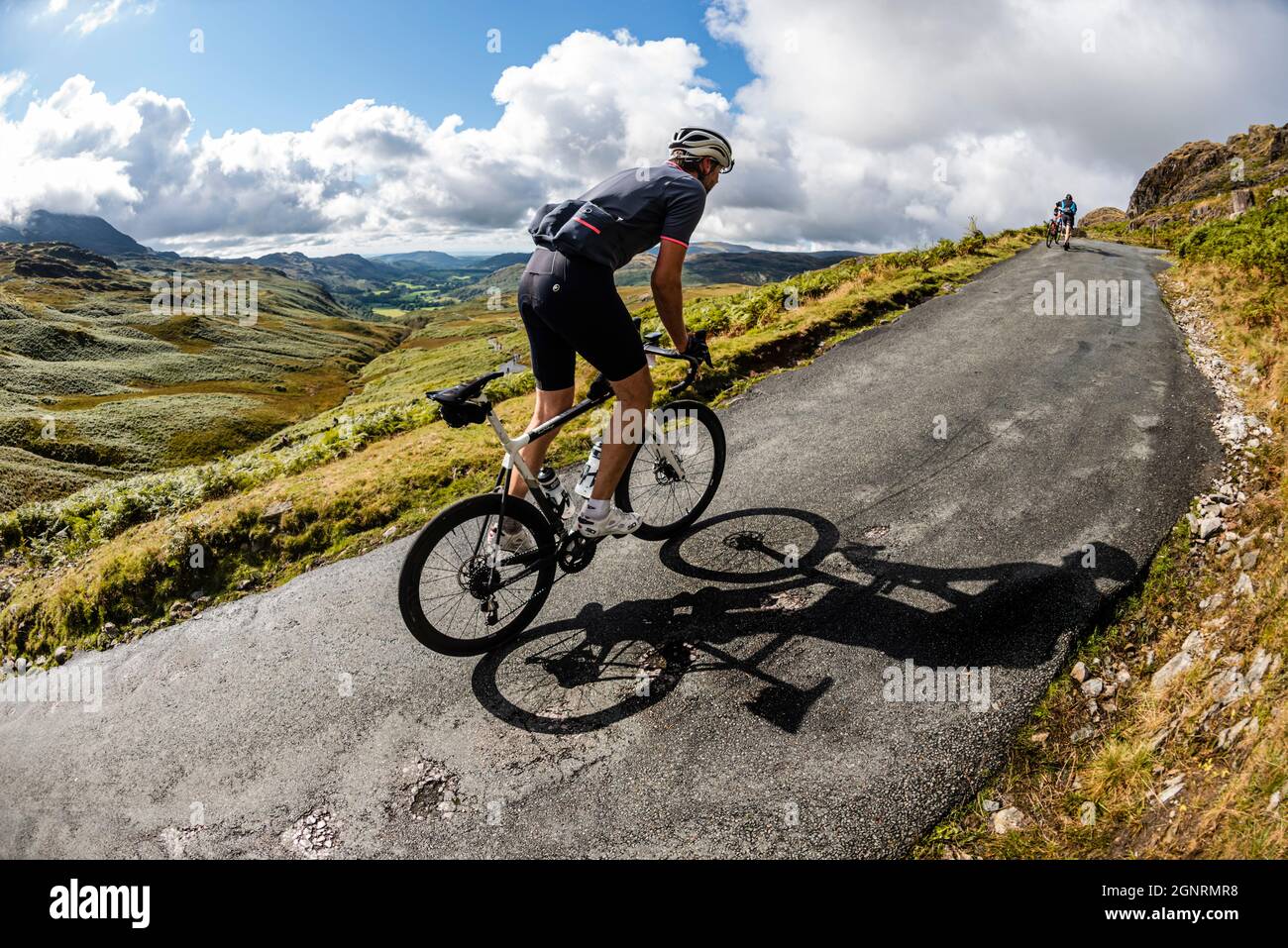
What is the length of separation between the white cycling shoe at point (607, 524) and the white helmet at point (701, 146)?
300 cm

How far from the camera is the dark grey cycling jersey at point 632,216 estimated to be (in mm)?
4789

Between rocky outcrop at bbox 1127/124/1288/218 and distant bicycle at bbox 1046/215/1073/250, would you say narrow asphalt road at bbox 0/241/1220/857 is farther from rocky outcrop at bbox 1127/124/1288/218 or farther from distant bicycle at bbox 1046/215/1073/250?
rocky outcrop at bbox 1127/124/1288/218

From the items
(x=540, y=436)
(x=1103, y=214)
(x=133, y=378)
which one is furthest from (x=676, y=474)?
(x=1103, y=214)

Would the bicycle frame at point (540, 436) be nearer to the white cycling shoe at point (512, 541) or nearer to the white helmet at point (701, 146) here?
the white cycling shoe at point (512, 541)

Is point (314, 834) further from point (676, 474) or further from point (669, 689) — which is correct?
point (676, 474)

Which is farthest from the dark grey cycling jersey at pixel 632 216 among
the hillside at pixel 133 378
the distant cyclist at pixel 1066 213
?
the hillside at pixel 133 378

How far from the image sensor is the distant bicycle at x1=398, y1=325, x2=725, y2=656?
4848 millimetres

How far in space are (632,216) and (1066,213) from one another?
3057 centimetres

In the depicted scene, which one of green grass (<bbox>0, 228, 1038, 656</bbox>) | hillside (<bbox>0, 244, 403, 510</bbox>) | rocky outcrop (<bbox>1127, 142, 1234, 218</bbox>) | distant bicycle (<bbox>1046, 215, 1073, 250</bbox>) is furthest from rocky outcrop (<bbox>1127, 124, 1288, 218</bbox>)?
hillside (<bbox>0, 244, 403, 510</bbox>)

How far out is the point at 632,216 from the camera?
4.88 metres

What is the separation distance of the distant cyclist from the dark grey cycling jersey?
2971 cm
